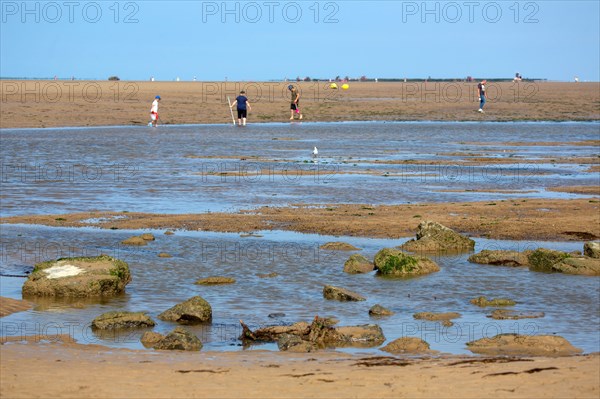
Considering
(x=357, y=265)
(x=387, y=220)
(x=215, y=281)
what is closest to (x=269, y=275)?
(x=215, y=281)

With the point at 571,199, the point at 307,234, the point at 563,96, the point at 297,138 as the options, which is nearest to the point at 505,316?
the point at 307,234

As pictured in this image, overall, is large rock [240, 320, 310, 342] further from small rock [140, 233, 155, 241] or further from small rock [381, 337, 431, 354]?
small rock [140, 233, 155, 241]

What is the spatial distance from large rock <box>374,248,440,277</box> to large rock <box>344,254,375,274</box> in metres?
0.17

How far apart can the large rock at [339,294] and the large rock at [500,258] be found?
298cm

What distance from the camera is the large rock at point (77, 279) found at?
12.9 m

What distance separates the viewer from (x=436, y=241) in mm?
16188

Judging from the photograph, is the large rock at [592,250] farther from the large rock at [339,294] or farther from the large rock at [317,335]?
the large rock at [317,335]

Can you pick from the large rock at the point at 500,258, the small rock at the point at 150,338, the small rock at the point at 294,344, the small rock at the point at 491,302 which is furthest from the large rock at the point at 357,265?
the small rock at the point at 150,338

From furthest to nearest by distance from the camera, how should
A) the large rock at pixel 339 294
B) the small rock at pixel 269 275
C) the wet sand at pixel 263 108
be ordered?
the wet sand at pixel 263 108 < the small rock at pixel 269 275 < the large rock at pixel 339 294

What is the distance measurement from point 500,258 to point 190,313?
5.45m

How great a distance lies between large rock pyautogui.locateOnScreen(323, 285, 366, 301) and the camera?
505 inches

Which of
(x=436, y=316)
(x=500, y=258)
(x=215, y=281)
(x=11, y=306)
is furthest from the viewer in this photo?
(x=500, y=258)

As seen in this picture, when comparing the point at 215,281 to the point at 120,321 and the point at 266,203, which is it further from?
the point at 266,203

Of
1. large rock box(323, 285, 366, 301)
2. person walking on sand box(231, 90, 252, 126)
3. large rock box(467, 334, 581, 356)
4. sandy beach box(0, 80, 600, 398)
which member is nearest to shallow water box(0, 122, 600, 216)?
sandy beach box(0, 80, 600, 398)
